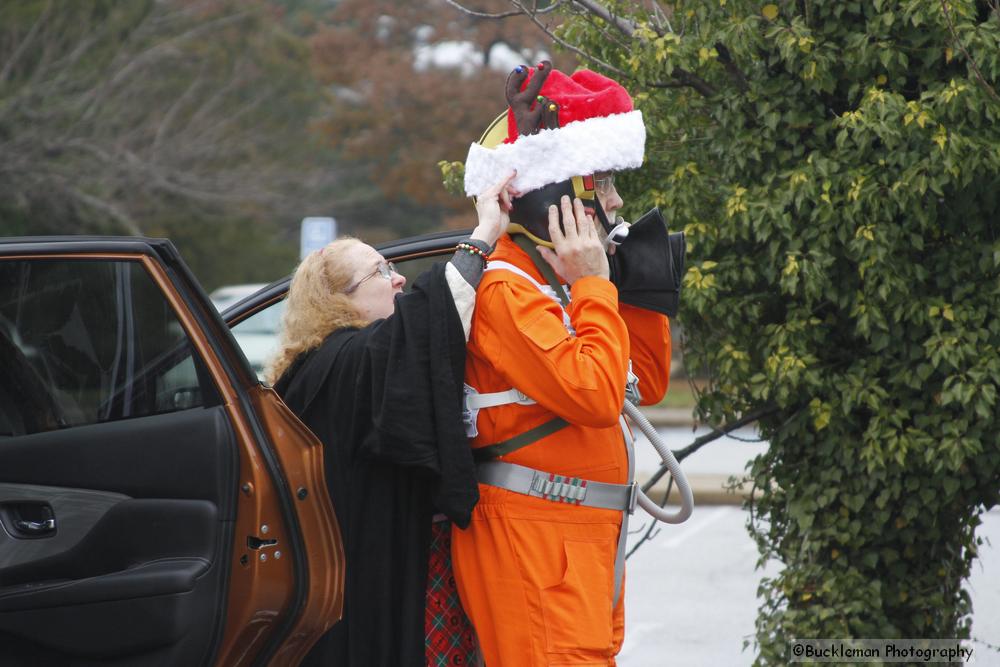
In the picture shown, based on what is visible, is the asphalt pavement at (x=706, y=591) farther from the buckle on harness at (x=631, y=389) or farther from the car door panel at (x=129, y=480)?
the car door panel at (x=129, y=480)

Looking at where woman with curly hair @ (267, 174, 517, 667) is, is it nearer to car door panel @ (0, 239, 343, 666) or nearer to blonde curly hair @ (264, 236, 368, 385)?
blonde curly hair @ (264, 236, 368, 385)

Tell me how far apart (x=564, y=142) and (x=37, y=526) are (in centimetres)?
133

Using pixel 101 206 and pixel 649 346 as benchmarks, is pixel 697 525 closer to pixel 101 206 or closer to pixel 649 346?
pixel 649 346

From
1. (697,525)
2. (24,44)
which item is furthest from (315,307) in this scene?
(24,44)

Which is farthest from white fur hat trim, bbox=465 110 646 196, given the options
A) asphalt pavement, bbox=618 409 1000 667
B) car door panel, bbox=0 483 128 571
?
asphalt pavement, bbox=618 409 1000 667

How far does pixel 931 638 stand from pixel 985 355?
3.40ft

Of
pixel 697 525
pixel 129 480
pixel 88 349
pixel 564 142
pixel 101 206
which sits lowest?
pixel 129 480

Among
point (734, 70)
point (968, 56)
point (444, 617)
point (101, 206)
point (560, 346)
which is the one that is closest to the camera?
point (560, 346)

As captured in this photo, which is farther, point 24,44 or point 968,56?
point 24,44

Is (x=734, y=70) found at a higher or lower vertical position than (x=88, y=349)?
higher

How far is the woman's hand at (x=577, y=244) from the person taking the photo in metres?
2.49

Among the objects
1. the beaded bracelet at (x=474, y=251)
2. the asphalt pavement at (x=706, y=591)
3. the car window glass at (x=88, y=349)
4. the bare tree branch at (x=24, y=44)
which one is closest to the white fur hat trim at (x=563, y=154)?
the beaded bracelet at (x=474, y=251)

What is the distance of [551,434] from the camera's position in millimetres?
2506

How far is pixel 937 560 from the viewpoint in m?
3.88
